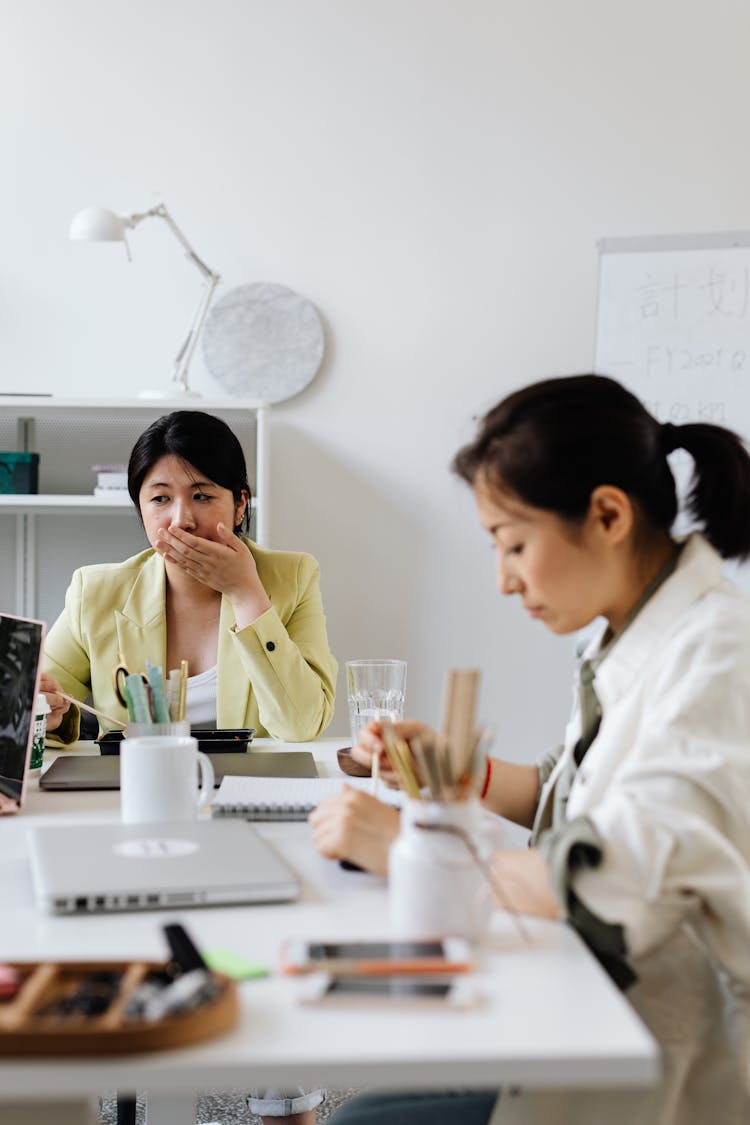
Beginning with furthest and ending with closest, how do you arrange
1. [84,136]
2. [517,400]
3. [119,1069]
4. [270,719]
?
1. [84,136]
2. [270,719]
3. [517,400]
4. [119,1069]

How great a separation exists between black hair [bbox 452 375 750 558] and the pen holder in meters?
0.31

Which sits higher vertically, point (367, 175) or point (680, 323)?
point (367, 175)

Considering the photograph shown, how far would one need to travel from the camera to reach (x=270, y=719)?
1946mm

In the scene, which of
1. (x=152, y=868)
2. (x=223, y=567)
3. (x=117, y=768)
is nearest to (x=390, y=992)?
(x=152, y=868)

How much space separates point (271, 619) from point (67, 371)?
5.20 ft

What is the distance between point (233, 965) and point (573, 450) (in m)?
0.51

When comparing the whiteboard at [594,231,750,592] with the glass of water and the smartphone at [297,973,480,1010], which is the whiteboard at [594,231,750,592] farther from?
the smartphone at [297,973,480,1010]

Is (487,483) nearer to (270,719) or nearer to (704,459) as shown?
(704,459)

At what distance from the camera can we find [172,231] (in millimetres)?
3264

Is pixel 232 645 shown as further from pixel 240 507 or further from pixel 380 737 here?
pixel 380 737

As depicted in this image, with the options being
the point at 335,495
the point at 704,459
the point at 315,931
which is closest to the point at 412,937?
the point at 315,931

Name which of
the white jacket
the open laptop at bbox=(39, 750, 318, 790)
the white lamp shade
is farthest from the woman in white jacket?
the white lamp shade

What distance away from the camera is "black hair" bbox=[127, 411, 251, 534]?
6.87 ft

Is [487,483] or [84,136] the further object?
[84,136]
